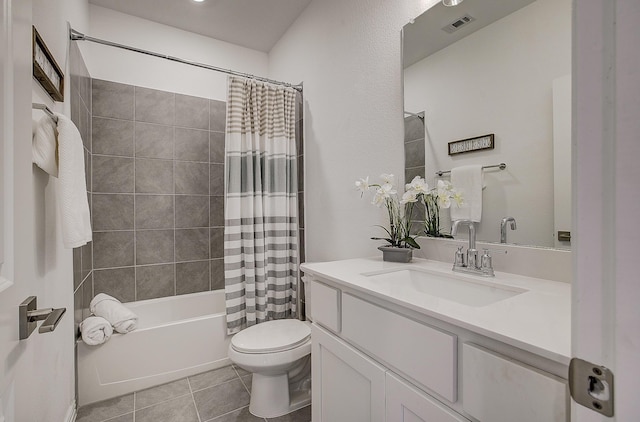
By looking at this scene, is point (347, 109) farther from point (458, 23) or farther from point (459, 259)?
point (459, 259)

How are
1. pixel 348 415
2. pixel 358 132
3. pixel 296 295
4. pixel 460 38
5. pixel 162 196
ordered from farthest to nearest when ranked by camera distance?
pixel 162 196 → pixel 296 295 → pixel 358 132 → pixel 460 38 → pixel 348 415

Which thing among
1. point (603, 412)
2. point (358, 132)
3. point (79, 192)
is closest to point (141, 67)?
point (79, 192)

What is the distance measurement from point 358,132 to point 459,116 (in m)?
0.62

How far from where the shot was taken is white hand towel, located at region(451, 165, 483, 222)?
1207 mm

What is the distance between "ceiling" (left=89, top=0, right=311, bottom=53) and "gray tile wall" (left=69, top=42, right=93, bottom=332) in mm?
671

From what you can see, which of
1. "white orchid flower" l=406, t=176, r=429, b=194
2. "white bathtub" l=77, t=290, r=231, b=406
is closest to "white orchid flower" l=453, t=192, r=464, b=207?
"white orchid flower" l=406, t=176, r=429, b=194

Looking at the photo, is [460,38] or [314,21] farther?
[314,21]

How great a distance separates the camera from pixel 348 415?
1081mm

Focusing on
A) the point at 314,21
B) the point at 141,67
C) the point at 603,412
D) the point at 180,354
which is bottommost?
the point at 180,354

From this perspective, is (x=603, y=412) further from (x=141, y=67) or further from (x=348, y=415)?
(x=141, y=67)

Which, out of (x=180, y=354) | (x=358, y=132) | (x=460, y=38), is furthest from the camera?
(x=180, y=354)

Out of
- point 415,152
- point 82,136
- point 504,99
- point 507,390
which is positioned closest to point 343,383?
point 507,390

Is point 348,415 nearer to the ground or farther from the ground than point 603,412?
nearer to the ground

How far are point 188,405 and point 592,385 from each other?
2.07 metres
